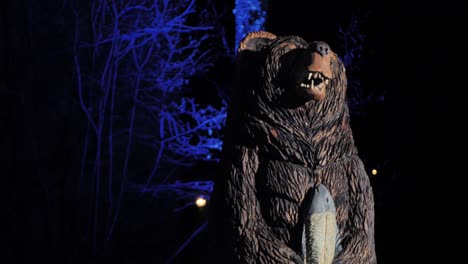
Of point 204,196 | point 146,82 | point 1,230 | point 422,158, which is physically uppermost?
point 146,82

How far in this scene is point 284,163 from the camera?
195 cm

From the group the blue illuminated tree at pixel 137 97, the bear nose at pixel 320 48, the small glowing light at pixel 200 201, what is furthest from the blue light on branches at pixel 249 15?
the bear nose at pixel 320 48

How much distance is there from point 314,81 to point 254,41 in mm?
381

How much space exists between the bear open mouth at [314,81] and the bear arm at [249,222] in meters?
0.34

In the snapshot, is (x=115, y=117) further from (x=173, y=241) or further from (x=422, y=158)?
(x=422, y=158)

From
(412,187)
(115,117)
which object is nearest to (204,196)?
(115,117)

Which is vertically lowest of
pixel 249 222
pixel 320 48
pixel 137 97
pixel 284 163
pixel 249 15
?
pixel 249 222

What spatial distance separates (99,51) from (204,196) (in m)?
1.83

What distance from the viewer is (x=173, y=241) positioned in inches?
207

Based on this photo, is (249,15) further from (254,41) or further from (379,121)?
(254,41)

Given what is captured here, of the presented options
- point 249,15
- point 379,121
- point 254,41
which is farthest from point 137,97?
point 254,41

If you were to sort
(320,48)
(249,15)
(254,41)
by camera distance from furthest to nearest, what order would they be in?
(249,15) → (254,41) → (320,48)

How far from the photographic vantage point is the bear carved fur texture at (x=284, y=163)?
1921 mm

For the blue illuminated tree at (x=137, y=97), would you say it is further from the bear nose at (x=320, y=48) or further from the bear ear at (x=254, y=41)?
the bear nose at (x=320, y=48)
